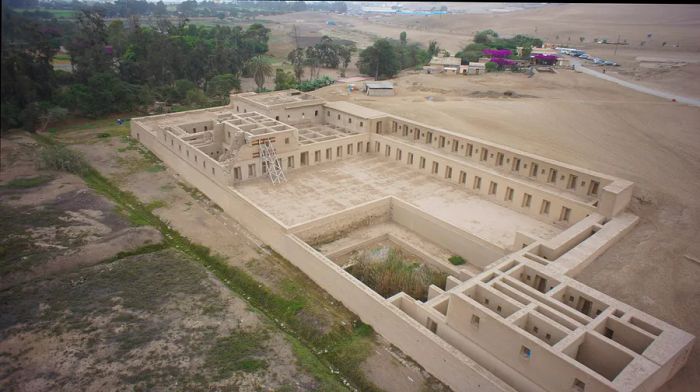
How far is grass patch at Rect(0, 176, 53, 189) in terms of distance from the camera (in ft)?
97.3

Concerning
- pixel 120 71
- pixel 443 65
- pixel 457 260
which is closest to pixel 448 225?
Answer: pixel 457 260

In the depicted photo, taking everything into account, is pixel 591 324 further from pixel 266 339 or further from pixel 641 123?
pixel 641 123

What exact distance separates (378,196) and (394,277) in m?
8.37

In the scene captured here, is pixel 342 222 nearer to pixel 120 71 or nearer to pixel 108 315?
pixel 108 315

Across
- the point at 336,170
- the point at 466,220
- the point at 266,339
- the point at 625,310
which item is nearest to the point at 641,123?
the point at 466,220

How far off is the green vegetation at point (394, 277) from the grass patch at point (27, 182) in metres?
22.5

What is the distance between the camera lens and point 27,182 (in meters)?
30.3

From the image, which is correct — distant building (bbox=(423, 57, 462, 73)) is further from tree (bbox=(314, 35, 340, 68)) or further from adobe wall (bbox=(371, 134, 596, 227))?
adobe wall (bbox=(371, 134, 596, 227))

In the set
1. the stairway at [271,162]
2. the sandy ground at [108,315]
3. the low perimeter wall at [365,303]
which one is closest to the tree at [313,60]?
the stairway at [271,162]

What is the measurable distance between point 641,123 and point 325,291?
1258 inches

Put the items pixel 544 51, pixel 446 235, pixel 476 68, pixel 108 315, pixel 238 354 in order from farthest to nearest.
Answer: pixel 544 51
pixel 476 68
pixel 446 235
pixel 108 315
pixel 238 354

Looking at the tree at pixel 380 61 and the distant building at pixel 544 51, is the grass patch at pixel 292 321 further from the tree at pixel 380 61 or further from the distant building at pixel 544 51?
the distant building at pixel 544 51

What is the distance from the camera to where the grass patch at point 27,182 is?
A: 97.3ft

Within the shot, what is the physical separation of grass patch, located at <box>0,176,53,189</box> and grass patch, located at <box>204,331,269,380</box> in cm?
2071
